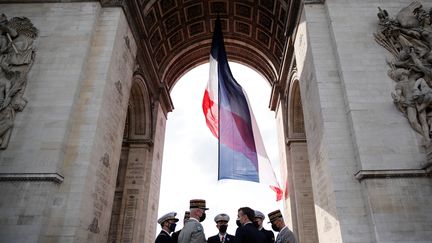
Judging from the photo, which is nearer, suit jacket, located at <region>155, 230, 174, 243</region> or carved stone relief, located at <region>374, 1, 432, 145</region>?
suit jacket, located at <region>155, 230, 174, 243</region>

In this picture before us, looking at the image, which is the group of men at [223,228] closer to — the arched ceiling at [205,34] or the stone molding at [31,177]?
the stone molding at [31,177]

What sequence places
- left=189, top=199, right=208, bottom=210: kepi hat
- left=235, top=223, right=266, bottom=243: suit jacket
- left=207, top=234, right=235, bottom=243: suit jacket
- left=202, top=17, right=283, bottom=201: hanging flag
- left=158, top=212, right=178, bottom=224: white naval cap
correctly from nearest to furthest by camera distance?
left=235, top=223, right=266, bottom=243: suit jacket < left=189, top=199, right=208, bottom=210: kepi hat < left=207, top=234, right=235, bottom=243: suit jacket < left=158, top=212, right=178, bottom=224: white naval cap < left=202, top=17, right=283, bottom=201: hanging flag

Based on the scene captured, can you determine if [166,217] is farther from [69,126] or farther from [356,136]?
[356,136]

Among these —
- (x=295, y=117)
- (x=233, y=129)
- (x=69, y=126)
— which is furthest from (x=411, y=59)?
(x=69, y=126)

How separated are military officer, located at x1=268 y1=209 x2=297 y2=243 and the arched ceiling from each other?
1174 cm

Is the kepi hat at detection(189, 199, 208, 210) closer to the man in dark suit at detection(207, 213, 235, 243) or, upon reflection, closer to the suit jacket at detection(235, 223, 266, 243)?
the man in dark suit at detection(207, 213, 235, 243)

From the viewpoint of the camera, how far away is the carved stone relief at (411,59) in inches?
391

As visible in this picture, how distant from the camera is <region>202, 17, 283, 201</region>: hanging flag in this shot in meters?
10.9

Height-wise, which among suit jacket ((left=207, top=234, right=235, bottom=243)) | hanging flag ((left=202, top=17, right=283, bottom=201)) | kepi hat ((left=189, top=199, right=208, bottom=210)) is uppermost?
hanging flag ((left=202, top=17, right=283, bottom=201))

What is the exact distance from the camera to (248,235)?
639 centimetres

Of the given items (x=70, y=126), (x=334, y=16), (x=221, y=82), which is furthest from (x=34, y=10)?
(x=334, y=16)

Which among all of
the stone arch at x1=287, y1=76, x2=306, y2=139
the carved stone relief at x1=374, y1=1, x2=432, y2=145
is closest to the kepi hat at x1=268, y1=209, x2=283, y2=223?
the carved stone relief at x1=374, y1=1, x2=432, y2=145

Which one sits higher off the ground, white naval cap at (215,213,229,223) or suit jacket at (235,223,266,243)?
white naval cap at (215,213,229,223)

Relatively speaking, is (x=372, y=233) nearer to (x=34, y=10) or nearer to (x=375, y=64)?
(x=375, y=64)
